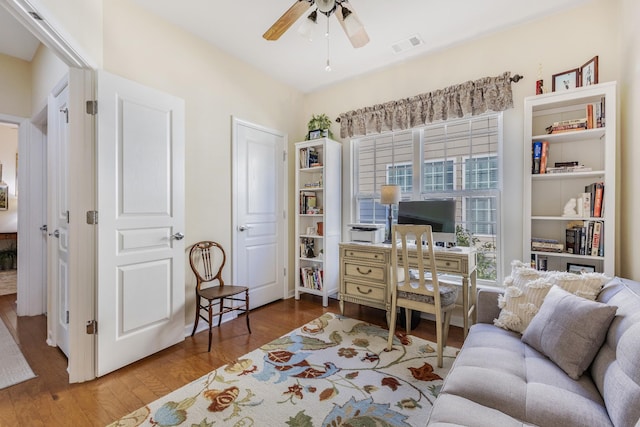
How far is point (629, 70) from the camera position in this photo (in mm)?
1993

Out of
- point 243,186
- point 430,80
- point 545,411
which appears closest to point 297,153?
point 243,186

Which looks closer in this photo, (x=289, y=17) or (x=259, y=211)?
A: (x=289, y=17)

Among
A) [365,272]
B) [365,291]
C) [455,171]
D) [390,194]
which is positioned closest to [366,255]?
[365,272]

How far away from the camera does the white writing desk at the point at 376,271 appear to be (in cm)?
248

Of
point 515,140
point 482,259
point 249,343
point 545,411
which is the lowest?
point 249,343

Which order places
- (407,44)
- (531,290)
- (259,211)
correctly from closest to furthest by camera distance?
(531,290)
(407,44)
(259,211)

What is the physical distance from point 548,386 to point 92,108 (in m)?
2.95

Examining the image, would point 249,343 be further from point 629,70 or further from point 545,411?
point 629,70

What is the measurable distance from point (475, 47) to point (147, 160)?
3140 millimetres

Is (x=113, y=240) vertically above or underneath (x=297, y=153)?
underneath

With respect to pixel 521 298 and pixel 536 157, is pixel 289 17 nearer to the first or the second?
pixel 536 157

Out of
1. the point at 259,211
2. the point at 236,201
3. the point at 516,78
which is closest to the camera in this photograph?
the point at 516,78

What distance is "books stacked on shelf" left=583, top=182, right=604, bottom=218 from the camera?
2051 millimetres

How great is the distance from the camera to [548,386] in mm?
1179
